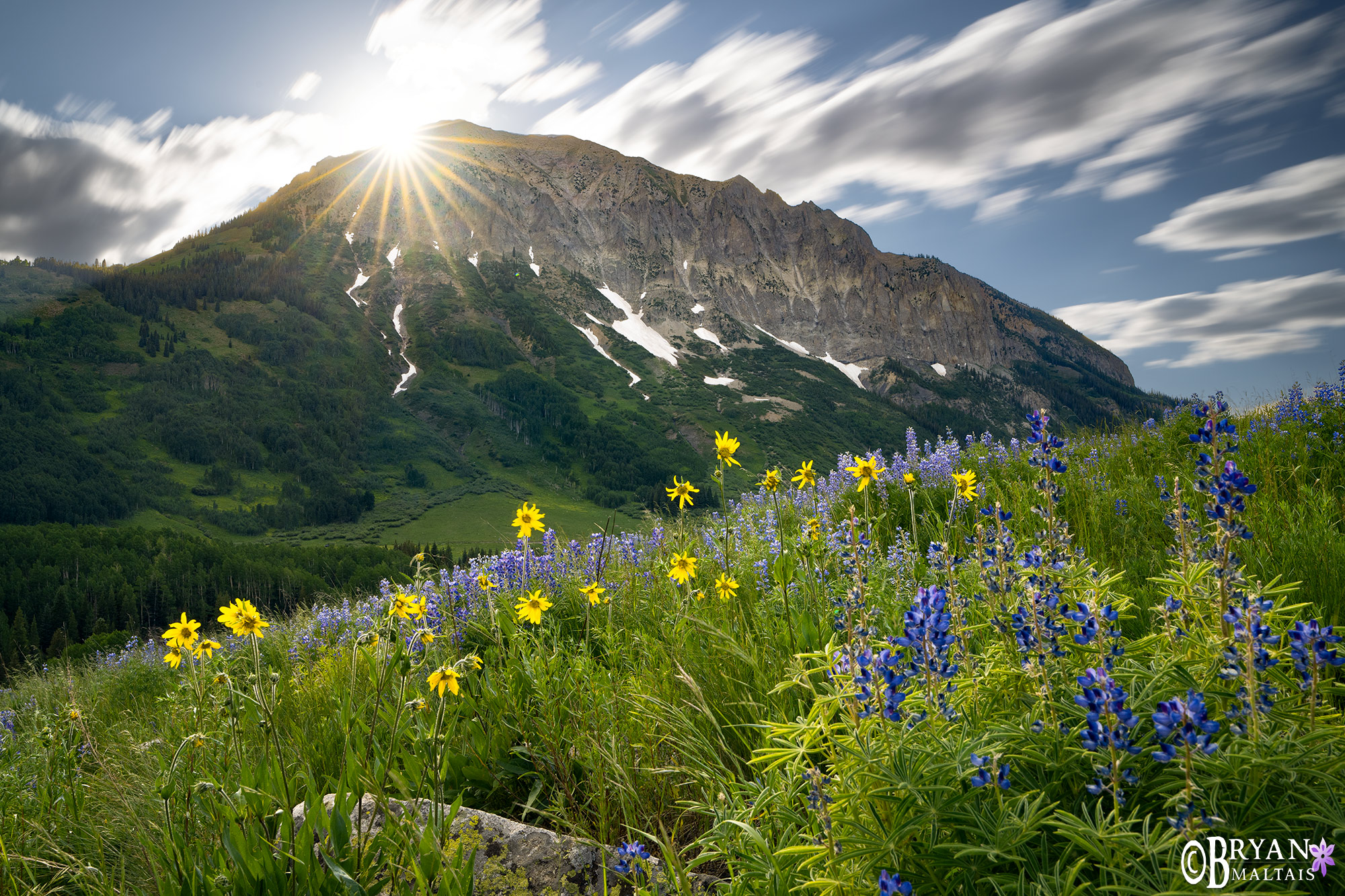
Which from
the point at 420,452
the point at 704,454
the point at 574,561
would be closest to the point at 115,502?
the point at 420,452

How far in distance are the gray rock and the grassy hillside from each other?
110 mm

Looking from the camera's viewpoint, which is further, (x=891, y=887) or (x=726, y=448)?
(x=726, y=448)

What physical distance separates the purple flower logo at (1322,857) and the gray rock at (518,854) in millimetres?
1935

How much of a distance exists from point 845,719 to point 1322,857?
3.68ft

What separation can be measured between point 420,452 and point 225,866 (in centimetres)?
20281

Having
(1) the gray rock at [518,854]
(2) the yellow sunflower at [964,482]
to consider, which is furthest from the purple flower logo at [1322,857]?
(2) the yellow sunflower at [964,482]

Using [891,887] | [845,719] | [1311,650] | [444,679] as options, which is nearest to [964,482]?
[845,719]

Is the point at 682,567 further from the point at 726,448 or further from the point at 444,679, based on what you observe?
the point at 444,679

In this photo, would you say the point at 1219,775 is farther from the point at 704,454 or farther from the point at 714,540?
the point at 704,454

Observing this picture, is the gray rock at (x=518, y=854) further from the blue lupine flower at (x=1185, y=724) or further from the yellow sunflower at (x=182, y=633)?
the blue lupine flower at (x=1185, y=724)

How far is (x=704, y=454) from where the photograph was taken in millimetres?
194125

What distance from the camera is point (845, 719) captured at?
2057mm

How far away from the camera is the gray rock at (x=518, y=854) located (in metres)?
2.59

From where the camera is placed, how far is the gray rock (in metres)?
2.59
